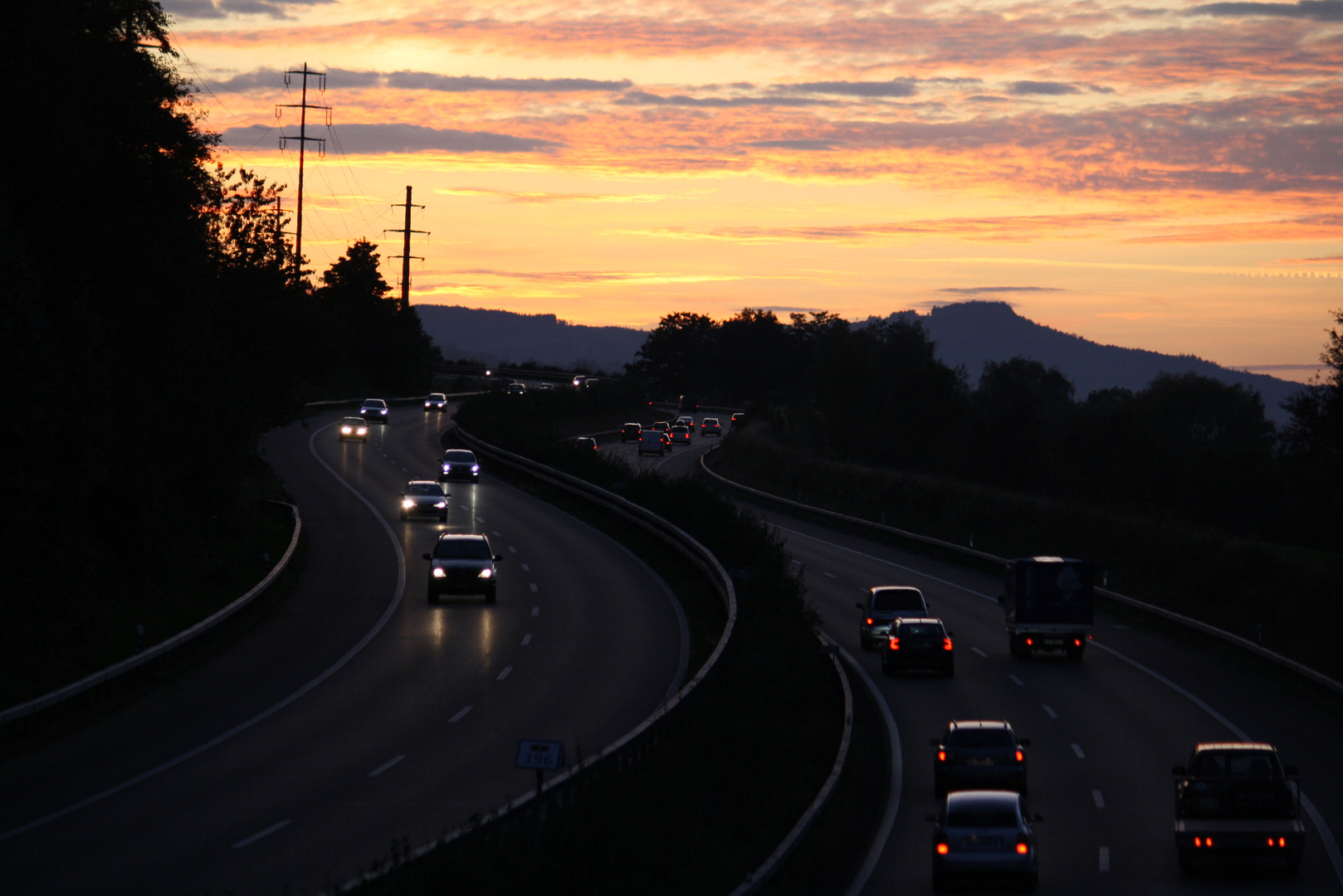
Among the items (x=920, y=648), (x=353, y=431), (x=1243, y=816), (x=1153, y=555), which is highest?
(x=353, y=431)

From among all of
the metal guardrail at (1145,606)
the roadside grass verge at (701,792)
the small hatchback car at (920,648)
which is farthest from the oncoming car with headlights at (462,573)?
the metal guardrail at (1145,606)

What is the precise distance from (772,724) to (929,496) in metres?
45.8

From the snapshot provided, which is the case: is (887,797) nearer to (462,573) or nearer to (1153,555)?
(462,573)

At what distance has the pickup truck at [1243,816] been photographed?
17078mm

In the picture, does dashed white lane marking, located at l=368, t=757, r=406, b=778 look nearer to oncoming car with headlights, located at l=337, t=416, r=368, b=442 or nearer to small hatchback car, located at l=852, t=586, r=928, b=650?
small hatchback car, located at l=852, t=586, r=928, b=650

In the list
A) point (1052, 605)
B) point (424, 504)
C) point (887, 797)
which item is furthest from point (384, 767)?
point (424, 504)

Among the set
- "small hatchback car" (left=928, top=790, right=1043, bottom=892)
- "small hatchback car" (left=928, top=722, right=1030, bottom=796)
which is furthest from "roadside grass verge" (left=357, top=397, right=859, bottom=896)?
"small hatchback car" (left=928, top=790, right=1043, bottom=892)

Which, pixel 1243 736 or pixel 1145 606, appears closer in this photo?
pixel 1243 736

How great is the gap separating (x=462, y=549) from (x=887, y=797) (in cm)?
1842

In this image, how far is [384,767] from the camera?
66.6 feet

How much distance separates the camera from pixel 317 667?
28.5 m

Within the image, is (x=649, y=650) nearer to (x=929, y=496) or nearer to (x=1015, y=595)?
(x=1015, y=595)

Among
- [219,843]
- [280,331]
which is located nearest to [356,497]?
[280,331]

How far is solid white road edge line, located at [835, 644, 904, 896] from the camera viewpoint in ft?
58.1
